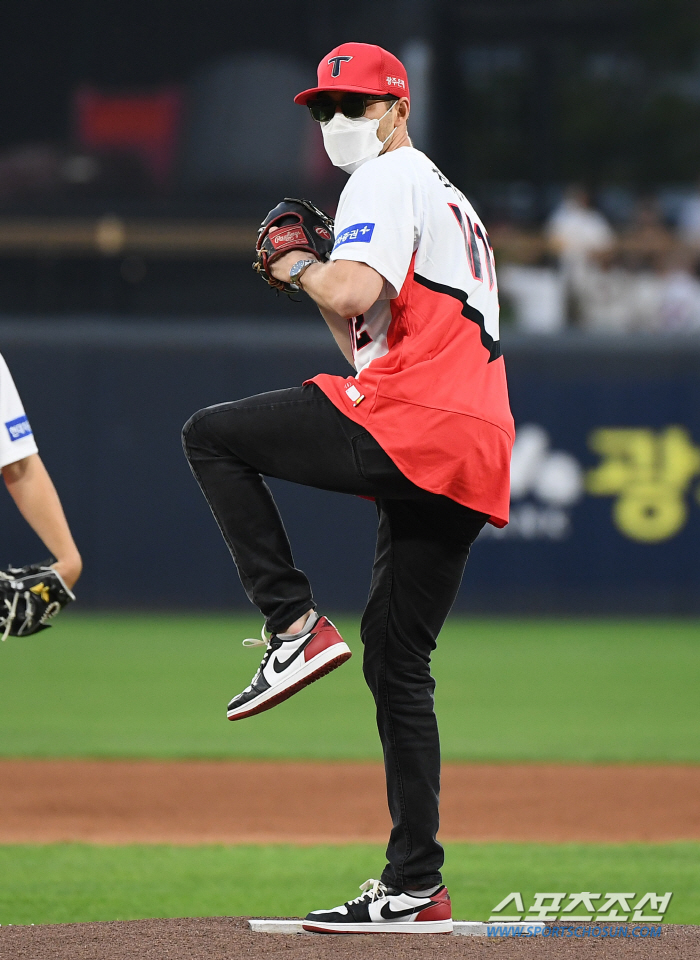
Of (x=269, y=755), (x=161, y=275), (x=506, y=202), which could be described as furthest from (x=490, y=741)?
(x=506, y=202)

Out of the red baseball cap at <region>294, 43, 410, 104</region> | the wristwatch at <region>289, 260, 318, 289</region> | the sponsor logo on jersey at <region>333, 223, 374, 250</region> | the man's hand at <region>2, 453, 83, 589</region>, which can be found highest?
the red baseball cap at <region>294, 43, 410, 104</region>

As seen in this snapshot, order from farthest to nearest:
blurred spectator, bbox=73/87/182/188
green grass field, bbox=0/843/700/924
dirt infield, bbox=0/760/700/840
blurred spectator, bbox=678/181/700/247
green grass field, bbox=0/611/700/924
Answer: blurred spectator, bbox=73/87/182/188 < blurred spectator, bbox=678/181/700/247 < dirt infield, bbox=0/760/700/840 < green grass field, bbox=0/611/700/924 < green grass field, bbox=0/843/700/924

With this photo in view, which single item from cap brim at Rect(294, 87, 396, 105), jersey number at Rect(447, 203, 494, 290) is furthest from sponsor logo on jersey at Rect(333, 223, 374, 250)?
cap brim at Rect(294, 87, 396, 105)

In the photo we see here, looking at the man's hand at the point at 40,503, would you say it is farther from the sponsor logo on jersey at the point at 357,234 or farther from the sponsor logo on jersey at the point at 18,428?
the sponsor logo on jersey at the point at 357,234

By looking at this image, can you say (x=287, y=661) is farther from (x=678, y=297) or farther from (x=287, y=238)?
(x=678, y=297)

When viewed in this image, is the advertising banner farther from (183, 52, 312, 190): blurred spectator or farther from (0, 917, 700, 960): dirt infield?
(0, 917, 700, 960): dirt infield

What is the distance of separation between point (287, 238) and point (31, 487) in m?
1.07

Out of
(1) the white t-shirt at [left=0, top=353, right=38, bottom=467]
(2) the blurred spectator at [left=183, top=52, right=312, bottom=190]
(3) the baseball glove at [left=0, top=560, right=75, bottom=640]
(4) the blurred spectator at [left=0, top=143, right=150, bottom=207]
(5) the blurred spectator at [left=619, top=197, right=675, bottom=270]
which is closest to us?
(3) the baseball glove at [left=0, top=560, right=75, bottom=640]

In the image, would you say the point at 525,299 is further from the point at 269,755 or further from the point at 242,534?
the point at 242,534

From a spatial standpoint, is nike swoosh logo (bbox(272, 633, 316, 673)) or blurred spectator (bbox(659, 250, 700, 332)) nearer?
nike swoosh logo (bbox(272, 633, 316, 673))

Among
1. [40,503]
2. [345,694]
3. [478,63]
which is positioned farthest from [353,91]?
[478,63]

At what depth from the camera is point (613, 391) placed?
11.3 m

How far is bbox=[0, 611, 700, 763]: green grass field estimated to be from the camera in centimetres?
751

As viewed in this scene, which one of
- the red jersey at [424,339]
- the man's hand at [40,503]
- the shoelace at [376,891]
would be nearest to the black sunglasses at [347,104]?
the red jersey at [424,339]
